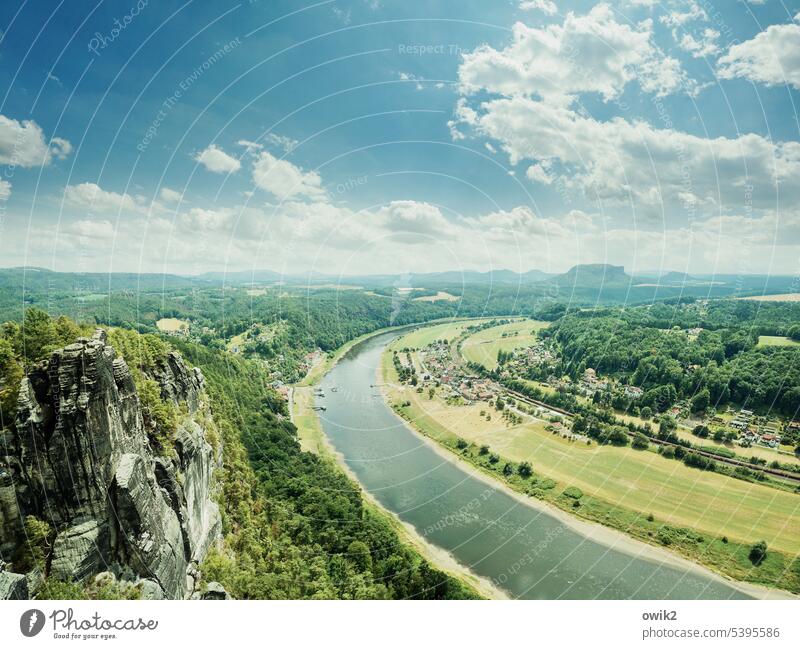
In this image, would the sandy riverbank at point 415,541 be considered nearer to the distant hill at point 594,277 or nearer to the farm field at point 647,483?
the farm field at point 647,483

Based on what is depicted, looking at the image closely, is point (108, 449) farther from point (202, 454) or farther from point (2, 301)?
point (2, 301)

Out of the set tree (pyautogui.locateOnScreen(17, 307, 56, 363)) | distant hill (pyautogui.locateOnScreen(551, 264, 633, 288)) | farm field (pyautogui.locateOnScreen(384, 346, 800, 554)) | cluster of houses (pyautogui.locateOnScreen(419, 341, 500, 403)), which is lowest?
farm field (pyautogui.locateOnScreen(384, 346, 800, 554))

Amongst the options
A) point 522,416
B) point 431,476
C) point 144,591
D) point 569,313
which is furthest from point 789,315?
point 144,591

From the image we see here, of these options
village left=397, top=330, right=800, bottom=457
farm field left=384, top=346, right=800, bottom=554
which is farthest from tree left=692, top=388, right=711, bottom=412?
farm field left=384, top=346, right=800, bottom=554

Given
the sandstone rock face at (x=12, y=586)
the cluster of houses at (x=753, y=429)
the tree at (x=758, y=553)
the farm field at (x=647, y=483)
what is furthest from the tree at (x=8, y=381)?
the cluster of houses at (x=753, y=429)

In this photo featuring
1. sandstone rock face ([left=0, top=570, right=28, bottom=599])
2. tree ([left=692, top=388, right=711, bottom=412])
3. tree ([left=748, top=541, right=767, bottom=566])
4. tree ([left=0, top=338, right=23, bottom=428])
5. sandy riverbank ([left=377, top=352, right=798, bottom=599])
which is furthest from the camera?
tree ([left=692, top=388, right=711, bottom=412])

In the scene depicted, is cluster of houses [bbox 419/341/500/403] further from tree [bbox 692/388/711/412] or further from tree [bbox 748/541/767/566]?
tree [bbox 748/541/767/566]
